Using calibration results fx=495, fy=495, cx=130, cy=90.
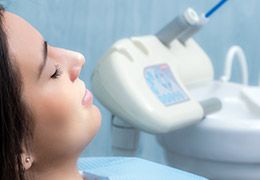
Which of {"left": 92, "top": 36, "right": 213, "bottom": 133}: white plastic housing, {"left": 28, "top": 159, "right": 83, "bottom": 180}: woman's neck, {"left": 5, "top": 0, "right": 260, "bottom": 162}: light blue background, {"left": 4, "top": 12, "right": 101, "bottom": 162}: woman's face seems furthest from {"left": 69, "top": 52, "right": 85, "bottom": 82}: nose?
{"left": 5, "top": 0, "right": 260, "bottom": 162}: light blue background

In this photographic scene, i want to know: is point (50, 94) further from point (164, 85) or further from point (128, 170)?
point (164, 85)

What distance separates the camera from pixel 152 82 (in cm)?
93

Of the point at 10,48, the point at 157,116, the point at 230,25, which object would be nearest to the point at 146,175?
the point at 157,116

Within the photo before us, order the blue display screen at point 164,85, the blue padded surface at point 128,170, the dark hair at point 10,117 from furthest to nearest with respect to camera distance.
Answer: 1. the blue display screen at point 164,85
2. the blue padded surface at point 128,170
3. the dark hair at point 10,117

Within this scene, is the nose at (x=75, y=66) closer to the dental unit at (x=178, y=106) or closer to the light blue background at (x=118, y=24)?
the dental unit at (x=178, y=106)

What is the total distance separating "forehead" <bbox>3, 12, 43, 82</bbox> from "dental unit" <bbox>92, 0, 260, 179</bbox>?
29 centimetres

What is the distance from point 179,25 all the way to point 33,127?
54cm

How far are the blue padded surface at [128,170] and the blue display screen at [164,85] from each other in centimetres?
13

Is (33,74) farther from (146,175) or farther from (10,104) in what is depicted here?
(146,175)

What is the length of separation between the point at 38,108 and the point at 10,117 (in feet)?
0.17

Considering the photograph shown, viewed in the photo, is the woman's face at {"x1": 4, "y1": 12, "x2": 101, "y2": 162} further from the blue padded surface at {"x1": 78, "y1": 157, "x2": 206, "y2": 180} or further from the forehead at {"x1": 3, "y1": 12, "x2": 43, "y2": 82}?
the blue padded surface at {"x1": 78, "y1": 157, "x2": 206, "y2": 180}

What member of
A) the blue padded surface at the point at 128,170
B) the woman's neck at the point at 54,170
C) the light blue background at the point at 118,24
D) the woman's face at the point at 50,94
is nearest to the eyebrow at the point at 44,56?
the woman's face at the point at 50,94

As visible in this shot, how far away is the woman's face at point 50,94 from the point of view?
594mm

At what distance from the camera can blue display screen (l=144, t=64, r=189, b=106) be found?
0.92 m
